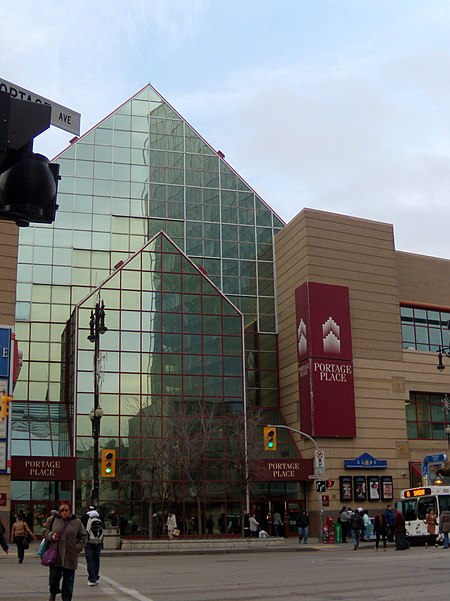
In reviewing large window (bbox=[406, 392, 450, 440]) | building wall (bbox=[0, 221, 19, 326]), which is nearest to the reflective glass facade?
building wall (bbox=[0, 221, 19, 326])

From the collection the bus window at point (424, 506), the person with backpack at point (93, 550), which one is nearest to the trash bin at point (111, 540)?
the bus window at point (424, 506)

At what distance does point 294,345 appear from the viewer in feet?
169

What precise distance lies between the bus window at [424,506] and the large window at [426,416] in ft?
45.6

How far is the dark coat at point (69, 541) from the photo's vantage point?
11.8 meters

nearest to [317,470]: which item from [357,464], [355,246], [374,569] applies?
[357,464]

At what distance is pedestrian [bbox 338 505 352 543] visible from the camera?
40.7 meters

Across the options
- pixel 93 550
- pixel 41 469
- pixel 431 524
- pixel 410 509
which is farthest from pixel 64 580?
pixel 41 469

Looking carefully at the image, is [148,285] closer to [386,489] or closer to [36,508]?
[36,508]

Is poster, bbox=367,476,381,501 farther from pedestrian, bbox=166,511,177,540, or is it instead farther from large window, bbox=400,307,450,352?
pedestrian, bbox=166,511,177,540

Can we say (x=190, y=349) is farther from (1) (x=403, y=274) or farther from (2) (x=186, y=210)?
(1) (x=403, y=274)

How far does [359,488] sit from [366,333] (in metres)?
9.15

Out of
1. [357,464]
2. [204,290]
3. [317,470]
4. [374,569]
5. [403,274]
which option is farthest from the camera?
[403,274]

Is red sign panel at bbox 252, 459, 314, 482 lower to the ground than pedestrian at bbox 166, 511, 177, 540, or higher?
higher

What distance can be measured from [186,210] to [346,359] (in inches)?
609
